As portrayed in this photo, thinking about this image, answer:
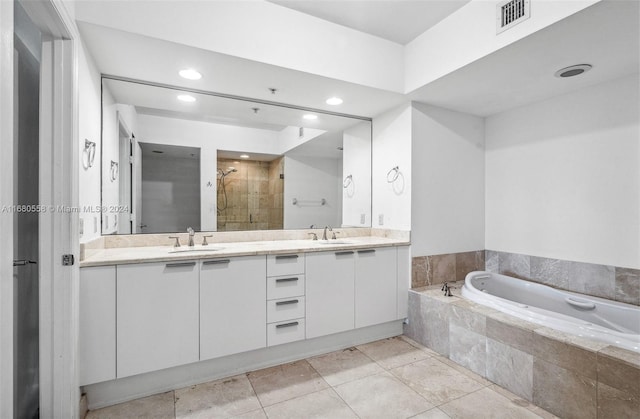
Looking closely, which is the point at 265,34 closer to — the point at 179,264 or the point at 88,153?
the point at 88,153

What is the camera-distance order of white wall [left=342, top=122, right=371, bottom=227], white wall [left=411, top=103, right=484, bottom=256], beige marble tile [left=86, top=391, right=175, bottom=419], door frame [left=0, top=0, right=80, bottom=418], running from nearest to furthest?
1. door frame [left=0, top=0, right=80, bottom=418]
2. beige marble tile [left=86, top=391, right=175, bottom=419]
3. white wall [left=411, top=103, right=484, bottom=256]
4. white wall [left=342, top=122, right=371, bottom=227]

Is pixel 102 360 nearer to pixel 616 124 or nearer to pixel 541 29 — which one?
pixel 541 29

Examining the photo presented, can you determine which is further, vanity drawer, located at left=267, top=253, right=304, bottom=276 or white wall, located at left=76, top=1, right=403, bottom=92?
vanity drawer, located at left=267, top=253, right=304, bottom=276

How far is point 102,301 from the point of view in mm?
1771

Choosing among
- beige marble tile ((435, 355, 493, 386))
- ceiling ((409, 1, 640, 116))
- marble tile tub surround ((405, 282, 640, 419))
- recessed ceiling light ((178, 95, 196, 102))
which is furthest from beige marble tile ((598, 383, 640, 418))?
recessed ceiling light ((178, 95, 196, 102))

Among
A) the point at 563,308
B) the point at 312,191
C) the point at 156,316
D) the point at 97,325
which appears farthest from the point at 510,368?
the point at 97,325

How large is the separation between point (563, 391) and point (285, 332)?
1.69 m

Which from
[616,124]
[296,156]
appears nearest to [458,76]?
[616,124]

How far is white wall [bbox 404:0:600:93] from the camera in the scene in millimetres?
1661

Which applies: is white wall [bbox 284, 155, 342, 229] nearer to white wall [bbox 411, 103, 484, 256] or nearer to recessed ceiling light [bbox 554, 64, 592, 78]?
white wall [bbox 411, 103, 484, 256]

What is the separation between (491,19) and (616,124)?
1316 millimetres

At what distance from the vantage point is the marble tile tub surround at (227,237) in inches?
86.6

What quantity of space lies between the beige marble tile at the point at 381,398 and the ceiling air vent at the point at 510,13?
2280 mm

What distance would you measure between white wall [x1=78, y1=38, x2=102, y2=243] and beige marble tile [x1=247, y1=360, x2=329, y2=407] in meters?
1.41
